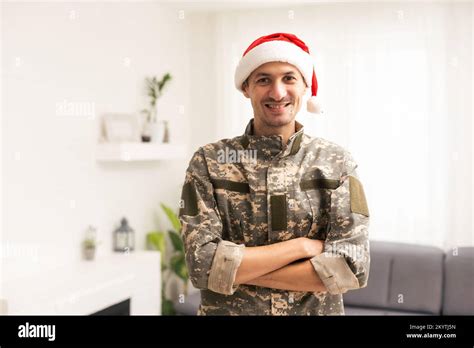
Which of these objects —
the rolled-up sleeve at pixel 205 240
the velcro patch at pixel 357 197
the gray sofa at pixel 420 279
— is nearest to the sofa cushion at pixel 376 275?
the gray sofa at pixel 420 279

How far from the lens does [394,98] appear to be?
1168 millimetres

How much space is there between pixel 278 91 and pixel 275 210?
173 mm

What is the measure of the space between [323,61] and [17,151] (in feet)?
3.57

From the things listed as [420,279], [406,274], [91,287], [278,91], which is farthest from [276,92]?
[420,279]

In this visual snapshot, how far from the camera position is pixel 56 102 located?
1765mm

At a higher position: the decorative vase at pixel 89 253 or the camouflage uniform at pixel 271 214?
the camouflage uniform at pixel 271 214

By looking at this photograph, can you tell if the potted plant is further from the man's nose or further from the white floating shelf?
the man's nose

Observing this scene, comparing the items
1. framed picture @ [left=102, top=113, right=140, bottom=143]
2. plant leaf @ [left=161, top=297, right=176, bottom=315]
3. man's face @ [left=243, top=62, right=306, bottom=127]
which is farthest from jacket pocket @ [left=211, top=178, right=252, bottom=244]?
framed picture @ [left=102, top=113, right=140, bottom=143]

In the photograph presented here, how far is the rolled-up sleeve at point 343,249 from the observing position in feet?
2.51

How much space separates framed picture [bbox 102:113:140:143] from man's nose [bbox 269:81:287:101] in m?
1.29

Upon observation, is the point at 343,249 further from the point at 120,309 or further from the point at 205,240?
the point at 120,309

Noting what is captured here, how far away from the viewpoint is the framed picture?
197cm

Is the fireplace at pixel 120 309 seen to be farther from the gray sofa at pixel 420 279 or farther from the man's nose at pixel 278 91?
the man's nose at pixel 278 91
